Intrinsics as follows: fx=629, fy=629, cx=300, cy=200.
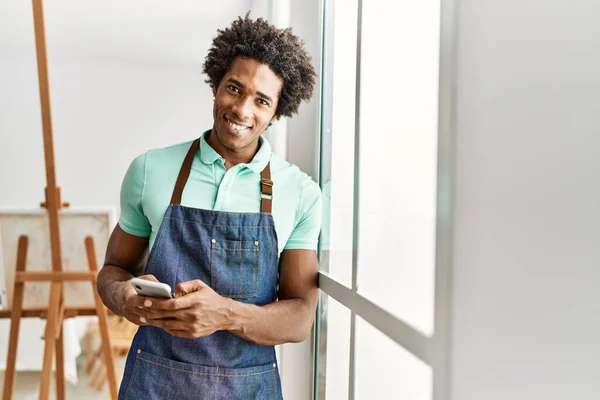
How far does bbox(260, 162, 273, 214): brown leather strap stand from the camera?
1.38 metres

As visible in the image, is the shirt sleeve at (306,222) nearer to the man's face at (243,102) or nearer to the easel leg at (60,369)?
the man's face at (243,102)

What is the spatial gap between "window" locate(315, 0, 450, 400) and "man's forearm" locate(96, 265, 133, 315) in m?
0.46

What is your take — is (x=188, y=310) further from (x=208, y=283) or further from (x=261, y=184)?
(x=261, y=184)

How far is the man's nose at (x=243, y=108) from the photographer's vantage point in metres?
1.32

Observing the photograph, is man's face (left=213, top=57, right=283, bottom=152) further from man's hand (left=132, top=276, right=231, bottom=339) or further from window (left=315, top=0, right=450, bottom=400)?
man's hand (left=132, top=276, right=231, bottom=339)

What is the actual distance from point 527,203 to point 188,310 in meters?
0.79

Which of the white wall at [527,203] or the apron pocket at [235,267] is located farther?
the apron pocket at [235,267]

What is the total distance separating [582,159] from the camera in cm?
44

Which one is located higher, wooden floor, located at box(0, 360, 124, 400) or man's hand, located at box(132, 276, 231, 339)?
man's hand, located at box(132, 276, 231, 339)

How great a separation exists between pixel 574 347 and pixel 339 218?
1008mm

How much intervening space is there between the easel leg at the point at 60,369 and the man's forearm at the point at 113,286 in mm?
1372

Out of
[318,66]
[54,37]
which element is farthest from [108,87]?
[318,66]

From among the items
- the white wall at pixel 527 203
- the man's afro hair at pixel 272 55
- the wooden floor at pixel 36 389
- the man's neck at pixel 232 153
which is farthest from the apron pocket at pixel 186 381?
the wooden floor at pixel 36 389

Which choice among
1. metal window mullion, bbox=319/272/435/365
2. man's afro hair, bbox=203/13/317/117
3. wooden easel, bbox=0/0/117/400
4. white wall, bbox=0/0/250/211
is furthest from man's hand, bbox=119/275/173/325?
white wall, bbox=0/0/250/211
